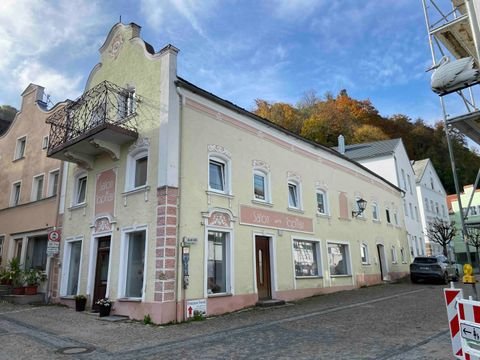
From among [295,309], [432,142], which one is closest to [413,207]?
[432,142]

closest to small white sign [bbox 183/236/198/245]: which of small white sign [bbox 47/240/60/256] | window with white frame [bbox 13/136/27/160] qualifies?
small white sign [bbox 47/240/60/256]

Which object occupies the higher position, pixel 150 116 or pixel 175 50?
pixel 175 50

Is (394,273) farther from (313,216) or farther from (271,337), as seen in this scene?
(271,337)

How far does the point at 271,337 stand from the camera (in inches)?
330

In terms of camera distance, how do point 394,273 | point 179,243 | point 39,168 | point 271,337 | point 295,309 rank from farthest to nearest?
point 394,273, point 39,168, point 295,309, point 179,243, point 271,337

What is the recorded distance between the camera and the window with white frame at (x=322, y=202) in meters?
18.8

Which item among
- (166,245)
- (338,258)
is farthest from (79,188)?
(338,258)

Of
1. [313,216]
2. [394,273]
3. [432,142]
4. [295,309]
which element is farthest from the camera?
[432,142]

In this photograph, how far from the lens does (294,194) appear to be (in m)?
17.4

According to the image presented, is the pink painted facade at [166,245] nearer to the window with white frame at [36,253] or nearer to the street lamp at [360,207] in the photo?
the window with white frame at [36,253]

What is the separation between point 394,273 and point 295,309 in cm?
1500

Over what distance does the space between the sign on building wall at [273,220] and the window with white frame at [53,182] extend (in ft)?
31.6

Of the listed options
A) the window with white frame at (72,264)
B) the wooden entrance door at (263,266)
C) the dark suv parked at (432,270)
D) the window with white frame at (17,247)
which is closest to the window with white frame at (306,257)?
the wooden entrance door at (263,266)

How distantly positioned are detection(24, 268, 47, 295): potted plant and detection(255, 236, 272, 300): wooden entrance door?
30.0 feet
